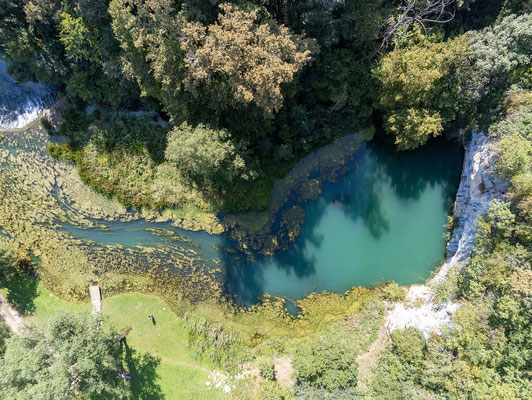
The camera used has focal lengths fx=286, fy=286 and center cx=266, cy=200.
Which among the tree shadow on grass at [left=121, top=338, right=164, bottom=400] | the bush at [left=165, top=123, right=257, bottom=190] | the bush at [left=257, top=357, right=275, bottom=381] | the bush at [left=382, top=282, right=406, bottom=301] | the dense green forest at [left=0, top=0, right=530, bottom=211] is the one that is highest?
the dense green forest at [left=0, top=0, right=530, bottom=211]

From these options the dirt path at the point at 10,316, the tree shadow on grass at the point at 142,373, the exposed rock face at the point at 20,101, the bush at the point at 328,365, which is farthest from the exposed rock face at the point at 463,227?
the exposed rock face at the point at 20,101

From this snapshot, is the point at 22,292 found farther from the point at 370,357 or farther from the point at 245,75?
the point at 370,357

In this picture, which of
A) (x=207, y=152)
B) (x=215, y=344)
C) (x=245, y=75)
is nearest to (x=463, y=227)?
(x=245, y=75)

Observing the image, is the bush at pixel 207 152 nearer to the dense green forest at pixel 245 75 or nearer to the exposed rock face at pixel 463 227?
the dense green forest at pixel 245 75

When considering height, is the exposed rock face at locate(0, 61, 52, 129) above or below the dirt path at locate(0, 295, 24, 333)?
above

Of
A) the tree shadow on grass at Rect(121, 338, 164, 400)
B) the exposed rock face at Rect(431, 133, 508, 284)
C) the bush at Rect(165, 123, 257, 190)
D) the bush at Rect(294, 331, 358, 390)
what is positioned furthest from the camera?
the tree shadow on grass at Rect(121, 338, 164, 400)

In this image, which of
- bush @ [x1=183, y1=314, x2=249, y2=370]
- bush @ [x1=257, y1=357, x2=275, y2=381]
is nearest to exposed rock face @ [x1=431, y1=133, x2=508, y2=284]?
bush @ [x1=257, y1=357, x2=275, y2=381]

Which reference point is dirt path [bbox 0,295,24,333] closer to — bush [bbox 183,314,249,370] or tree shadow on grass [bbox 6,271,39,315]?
tree shadow on grass [bbox 6,271,39,315]

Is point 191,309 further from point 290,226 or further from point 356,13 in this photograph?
point 356,13
